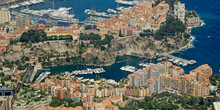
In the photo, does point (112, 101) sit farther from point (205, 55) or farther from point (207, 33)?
point (207, 33)

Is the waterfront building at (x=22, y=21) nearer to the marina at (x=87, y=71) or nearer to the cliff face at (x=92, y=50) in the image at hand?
the cliff face at (x=92, y=50)

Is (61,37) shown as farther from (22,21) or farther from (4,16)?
(4,16)

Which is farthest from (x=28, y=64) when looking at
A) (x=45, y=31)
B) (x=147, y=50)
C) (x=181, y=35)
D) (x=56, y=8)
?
(x=56, y=8)

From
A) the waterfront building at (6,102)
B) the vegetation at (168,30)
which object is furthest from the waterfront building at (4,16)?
the waterfront building at (6,102)

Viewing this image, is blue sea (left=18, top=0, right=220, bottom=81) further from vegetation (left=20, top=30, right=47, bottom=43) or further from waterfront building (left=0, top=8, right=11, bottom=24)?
waterfront building (left=0, top=8, right=11, bottom=24)

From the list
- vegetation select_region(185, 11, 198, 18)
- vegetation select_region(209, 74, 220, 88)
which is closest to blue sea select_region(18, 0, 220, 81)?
vegetation select_region(185, 11, 198, 18)
